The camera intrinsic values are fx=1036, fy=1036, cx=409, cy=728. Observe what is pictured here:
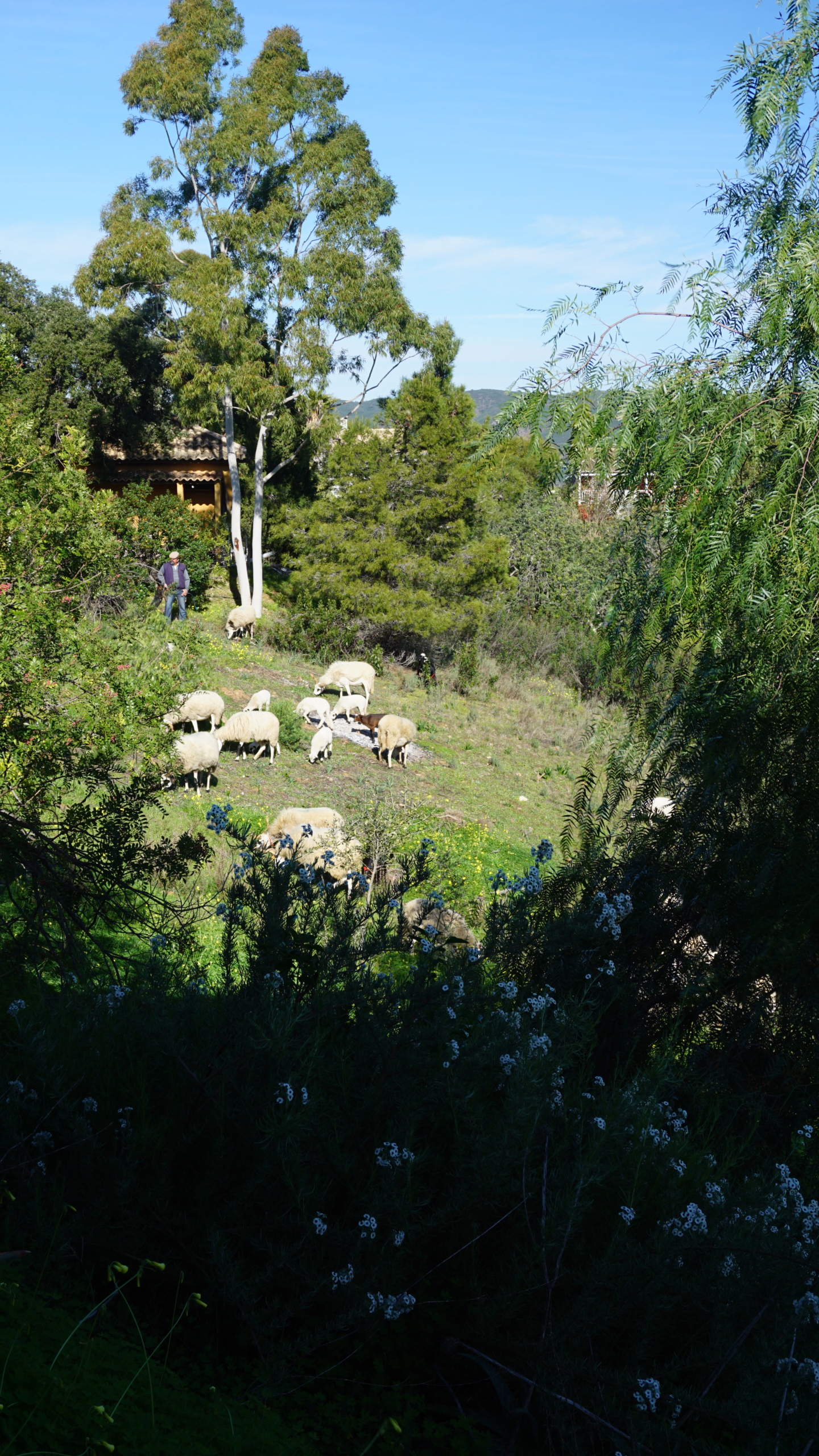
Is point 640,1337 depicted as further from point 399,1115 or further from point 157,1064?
point 157,1064

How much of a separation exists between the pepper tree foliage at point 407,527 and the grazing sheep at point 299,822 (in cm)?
1368

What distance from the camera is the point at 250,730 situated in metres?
16.3

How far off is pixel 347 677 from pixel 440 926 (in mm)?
16736

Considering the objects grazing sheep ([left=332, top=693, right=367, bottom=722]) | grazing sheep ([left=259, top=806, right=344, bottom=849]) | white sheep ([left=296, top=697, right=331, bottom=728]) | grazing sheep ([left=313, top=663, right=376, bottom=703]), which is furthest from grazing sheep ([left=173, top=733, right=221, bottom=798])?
grazing sheep ([left=313, top=663, right=376, bottom=703])

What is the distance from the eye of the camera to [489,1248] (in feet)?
9.99

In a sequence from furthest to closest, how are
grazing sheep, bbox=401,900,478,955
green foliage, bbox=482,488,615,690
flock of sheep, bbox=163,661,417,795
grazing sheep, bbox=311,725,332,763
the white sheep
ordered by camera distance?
green foliage, bbox=482,488,615,690, the white sheep, grazing sheep, bbox=311,725,332,763, flock of sheep, bbox=163,661,417,795, grazing sheep, bbox=401,900,478,955

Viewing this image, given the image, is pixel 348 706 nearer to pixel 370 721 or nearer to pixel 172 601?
pixel 370 721

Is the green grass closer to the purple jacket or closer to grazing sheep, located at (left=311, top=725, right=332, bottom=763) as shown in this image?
grazing sheep, located at (left=311, top=725, right=332, bottom=763)

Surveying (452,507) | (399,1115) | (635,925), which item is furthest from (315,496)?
(399,1115)

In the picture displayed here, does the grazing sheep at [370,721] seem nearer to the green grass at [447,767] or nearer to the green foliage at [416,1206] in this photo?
the green grass at [447,767]

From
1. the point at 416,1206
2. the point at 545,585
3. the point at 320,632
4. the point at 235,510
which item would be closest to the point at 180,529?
the point at 235,510

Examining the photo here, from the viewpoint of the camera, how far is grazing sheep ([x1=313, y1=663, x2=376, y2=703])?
2153 cm

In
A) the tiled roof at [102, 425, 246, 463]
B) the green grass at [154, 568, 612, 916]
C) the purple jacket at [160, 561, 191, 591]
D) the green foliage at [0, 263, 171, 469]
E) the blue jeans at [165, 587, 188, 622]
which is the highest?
the green foliage at [0, 263, 171, 469]

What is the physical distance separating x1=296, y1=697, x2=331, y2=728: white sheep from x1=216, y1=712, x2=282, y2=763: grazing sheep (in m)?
2.16
